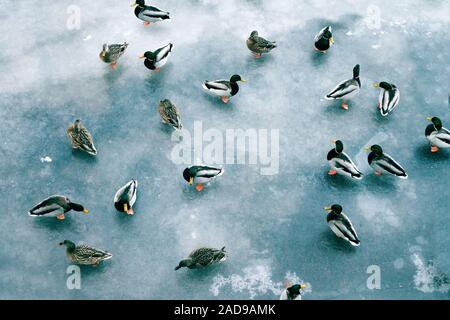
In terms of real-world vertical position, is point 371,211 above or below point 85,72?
below

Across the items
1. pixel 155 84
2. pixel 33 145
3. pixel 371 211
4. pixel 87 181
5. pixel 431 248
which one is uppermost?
pixel 155 84

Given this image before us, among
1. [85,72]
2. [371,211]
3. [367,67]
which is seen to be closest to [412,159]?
[371,211]

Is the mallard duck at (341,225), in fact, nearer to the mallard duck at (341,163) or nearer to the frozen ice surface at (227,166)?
the frozen ice surface at (227,166)

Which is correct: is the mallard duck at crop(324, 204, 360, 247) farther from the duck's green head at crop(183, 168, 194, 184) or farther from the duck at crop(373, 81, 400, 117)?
the duck at crop(373, 81, 400, 117)

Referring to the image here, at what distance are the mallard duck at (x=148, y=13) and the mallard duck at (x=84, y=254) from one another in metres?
5.17

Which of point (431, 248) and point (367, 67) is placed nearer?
point (431, 248)

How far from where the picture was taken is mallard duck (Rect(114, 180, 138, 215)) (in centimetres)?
891

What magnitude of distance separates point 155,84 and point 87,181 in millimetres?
2424

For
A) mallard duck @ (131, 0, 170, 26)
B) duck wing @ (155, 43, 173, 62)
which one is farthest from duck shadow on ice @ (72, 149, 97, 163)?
mallard duck @ (131, 0, 170, 26)

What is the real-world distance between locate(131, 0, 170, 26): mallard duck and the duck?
433cm

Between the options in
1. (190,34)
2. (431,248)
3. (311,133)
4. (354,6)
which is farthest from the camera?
(354,6)

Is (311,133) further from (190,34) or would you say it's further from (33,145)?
(33,145)

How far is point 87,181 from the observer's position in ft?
31.2

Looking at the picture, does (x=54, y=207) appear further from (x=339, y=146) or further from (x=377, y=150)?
(x=377, y=150)
